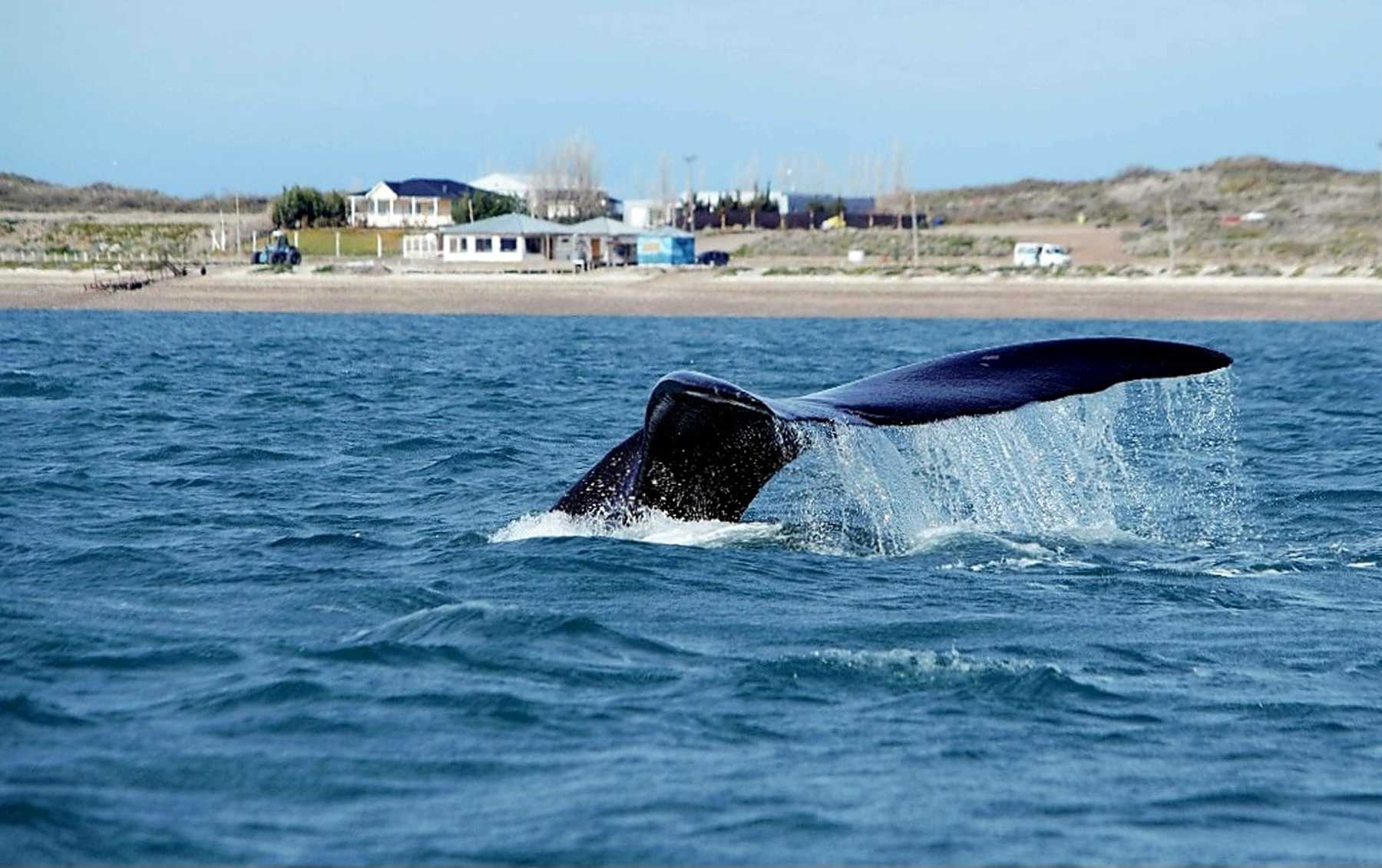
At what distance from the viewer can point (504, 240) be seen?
7381cm

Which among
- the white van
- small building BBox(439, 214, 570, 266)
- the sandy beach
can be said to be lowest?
the sandy beach

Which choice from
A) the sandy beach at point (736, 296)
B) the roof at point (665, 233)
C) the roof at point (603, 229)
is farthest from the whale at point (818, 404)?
the roof at point (603, 229)

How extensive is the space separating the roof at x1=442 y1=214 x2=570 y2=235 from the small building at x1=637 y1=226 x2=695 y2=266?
3.54 metres

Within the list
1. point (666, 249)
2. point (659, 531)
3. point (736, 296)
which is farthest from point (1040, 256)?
point (659, 531)

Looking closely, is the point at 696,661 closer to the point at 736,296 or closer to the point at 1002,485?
the point at 1002,485

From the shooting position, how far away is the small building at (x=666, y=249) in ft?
228

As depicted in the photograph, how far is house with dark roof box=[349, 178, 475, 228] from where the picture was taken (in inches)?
3669

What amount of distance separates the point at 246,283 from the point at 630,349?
80.0ft

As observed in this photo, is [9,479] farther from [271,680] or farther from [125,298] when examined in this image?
[125,298]

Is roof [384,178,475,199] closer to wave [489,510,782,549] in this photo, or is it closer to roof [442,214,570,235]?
roof [442,214,570,235]

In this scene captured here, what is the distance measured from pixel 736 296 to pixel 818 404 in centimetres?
4540

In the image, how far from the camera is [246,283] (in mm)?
54000

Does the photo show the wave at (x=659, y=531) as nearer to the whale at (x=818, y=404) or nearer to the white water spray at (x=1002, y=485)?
the whale at (x=818, y=404)

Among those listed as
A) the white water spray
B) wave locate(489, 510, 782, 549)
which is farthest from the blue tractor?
wave locate(489, 510, 782, 549)
